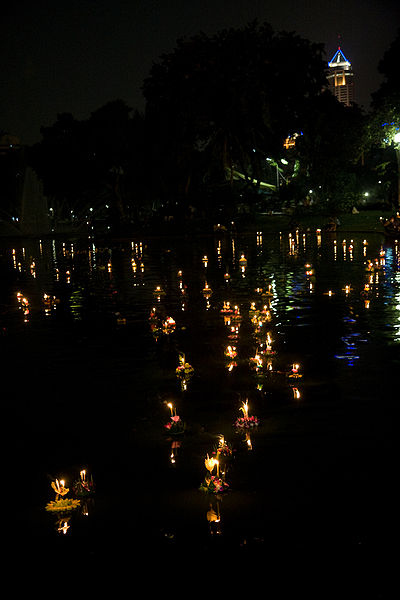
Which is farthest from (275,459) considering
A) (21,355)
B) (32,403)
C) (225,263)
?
(225,263)

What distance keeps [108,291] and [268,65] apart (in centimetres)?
4149

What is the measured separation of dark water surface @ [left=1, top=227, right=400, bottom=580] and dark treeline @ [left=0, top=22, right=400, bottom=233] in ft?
127

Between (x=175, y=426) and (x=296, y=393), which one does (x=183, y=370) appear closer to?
(x=296, y=393)

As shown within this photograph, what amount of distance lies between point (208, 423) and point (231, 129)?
5071 cm

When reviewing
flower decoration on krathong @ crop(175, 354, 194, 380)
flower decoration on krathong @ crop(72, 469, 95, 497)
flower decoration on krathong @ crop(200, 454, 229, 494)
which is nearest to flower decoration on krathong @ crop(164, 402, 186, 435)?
flower decoration on krathong @ crop(200, 454, 229, 494)

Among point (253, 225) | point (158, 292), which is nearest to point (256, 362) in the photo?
point (158, 292)

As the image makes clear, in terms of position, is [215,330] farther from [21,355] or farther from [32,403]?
[32,403]

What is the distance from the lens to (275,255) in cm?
2833

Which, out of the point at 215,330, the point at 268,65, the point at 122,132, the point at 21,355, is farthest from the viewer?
the point at 122,132

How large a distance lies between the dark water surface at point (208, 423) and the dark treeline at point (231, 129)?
38799 millimetres

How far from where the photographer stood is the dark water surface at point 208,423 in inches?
192

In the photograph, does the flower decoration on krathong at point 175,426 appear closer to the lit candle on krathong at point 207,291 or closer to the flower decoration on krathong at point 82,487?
the flower decoration on krathong at point 82,487

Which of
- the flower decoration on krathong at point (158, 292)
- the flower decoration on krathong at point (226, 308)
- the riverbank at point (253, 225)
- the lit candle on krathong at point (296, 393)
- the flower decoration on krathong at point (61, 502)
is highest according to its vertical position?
the riverbank at point (253, 225)

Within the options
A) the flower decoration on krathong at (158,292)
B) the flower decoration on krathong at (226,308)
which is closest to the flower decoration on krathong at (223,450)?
the flower decoration on krathong at (226,308)
